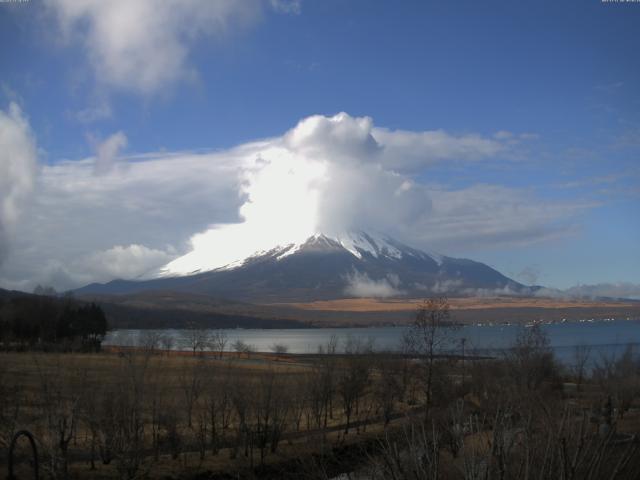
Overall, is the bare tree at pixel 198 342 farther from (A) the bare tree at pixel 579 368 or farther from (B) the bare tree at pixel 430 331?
(B) the bare tree at pixel 430 331

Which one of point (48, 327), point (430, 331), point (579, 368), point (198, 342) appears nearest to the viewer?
point (430, 331)

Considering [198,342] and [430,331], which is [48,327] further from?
[430,331]

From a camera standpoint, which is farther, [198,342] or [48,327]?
[48,327]

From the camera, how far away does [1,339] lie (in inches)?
3410

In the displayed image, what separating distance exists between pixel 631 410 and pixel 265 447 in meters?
27.8

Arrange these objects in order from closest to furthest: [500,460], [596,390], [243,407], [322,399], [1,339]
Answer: [500,460] → [243,407] → [322,399] → [596,390] → [1,339]

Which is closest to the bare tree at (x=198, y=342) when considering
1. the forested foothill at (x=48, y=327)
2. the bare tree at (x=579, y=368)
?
the forested foothill at (x=48, y=327)

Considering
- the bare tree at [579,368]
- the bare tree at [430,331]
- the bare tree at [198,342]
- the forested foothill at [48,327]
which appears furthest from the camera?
the bare tree at [198,342]

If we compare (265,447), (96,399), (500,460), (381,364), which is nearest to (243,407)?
(265,447)

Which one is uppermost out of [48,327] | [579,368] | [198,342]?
[48,327]

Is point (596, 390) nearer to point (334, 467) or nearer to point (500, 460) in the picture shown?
point (334, 467)

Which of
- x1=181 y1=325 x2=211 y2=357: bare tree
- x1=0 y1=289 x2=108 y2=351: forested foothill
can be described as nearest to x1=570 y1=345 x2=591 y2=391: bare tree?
x1=181 y1=325 x2=211 y2=357: bare tree

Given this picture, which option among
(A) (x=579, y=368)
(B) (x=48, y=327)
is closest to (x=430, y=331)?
(A) (x=579, y=368)

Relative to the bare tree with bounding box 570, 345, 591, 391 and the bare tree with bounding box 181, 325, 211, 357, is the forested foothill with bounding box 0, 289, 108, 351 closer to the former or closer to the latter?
the bare tree with bounding box 181, 325, 211, 357
